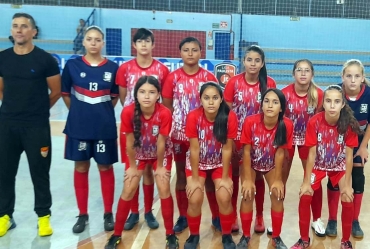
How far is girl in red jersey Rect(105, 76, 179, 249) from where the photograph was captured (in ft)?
9.49

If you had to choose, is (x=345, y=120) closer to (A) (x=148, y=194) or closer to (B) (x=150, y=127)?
(B) (x=150, y=127)

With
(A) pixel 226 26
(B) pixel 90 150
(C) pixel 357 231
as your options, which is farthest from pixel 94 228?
(A) pixel 226 26

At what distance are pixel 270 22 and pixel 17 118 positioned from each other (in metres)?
11.9

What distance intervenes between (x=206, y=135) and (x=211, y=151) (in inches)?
4.8

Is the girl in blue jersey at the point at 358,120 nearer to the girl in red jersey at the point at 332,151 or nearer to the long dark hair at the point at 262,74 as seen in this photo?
the girl in red jersey at the point at 332,151

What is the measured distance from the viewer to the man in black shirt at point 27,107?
116 inches

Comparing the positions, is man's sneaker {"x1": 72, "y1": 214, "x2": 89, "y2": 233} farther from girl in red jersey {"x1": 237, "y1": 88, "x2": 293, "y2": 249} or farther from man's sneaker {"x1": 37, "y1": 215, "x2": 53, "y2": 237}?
girl in red jersey {"x1": 237, "y1": 88, "x2": 293, "y2": 249}

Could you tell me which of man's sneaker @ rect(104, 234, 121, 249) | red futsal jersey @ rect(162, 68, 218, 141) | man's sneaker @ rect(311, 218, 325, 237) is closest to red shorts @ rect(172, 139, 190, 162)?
red futsal jersey @ rect(162, 68, 218, 141)

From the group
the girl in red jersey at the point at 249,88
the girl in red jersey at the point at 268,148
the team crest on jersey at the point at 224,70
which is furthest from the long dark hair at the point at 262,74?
the team crest on jersey at the point at 224,70

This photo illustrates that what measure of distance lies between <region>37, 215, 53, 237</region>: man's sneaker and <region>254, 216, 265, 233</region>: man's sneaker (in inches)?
64.0

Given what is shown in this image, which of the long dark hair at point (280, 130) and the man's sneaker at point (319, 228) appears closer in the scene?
the long dark hair at point (280, 130)

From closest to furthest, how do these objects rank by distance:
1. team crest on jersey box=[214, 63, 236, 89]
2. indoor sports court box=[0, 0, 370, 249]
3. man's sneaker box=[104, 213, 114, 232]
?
1. man's sneaker box=[104, 213, 114, 232]
2. team crest on jersey box=[214, 63, 236, 89]
3. indoor sports court box=[0, 0, 370, 249]

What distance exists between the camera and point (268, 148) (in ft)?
9.44

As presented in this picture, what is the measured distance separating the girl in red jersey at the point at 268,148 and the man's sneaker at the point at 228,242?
0.22ft
